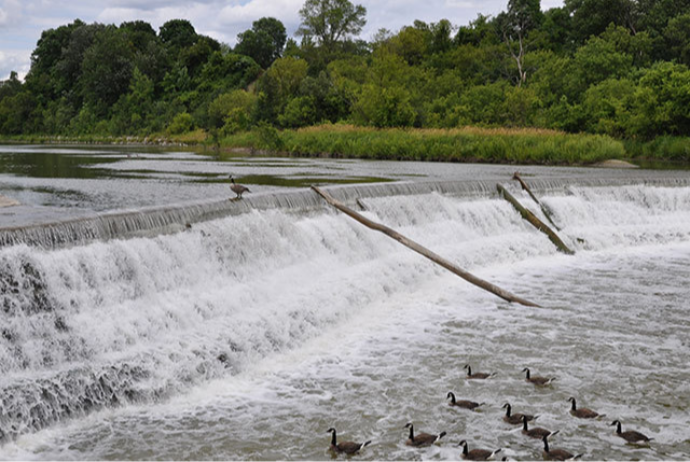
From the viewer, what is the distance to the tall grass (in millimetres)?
33188

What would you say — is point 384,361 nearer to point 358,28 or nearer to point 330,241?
point 330,241

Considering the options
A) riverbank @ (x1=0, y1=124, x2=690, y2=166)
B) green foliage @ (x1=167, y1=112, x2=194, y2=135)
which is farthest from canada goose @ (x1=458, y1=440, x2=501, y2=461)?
green foliage @ (x1=167, y1=112, x2=194, y2=135)

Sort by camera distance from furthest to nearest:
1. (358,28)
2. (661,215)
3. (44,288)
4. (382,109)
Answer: (358,28) < (382,109) < (661,215) < (44,288)

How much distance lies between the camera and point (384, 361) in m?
8.22

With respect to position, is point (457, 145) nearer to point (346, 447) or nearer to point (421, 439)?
point (421, 439)

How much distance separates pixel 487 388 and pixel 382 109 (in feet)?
130

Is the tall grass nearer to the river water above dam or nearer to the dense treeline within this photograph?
the dense treeline

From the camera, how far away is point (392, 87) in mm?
47469

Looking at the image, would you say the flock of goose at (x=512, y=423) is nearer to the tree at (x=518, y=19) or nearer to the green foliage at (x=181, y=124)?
the tree at (x=518, y=19)

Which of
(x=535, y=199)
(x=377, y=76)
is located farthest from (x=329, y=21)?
(x=535, y=199)

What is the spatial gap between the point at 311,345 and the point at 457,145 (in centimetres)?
2839

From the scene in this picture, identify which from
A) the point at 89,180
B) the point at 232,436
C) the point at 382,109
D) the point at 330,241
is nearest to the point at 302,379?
the point at 232,436

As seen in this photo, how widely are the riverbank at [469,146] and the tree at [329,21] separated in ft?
130

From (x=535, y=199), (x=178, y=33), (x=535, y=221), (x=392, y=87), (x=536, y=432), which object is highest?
(x=178, y=33)
